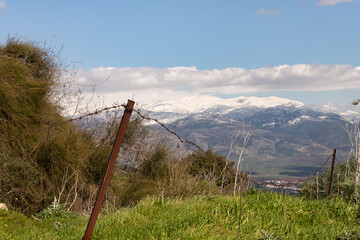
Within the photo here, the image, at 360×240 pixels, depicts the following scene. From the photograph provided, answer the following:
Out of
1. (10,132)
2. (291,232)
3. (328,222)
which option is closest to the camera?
(291,232)

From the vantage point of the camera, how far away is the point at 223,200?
6.16m

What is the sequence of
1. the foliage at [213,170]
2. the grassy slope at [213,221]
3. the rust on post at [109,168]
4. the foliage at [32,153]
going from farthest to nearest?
the foliage at [213,170]
the foliage at [32,153]
the grassy slope at [213,221]
the rust on post at [109,168]

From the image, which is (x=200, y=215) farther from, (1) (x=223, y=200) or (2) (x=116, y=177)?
(2) (x=116, y=177)

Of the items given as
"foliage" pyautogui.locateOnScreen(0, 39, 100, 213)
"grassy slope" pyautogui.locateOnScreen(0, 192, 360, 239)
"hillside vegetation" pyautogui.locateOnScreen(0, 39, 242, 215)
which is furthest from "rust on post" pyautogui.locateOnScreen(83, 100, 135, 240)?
"foliage" pyautogui.locateOnScreen(0, 39, 100, 213)

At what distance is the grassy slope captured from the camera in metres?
4.58

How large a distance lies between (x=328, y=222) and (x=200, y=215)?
225 centimetres

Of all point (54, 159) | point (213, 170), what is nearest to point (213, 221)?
point (213, 170)

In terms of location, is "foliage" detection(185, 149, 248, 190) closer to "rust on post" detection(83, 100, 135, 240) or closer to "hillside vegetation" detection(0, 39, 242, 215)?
"hillside vegetation" detection(0, 39, 242, 215)

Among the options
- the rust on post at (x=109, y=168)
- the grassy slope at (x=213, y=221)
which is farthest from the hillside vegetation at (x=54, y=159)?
the rust on post at (x=109, y=168)

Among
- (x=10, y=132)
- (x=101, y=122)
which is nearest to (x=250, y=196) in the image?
(x=10, y=132)

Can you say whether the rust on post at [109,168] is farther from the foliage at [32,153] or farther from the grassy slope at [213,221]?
the foliage at [32,153]

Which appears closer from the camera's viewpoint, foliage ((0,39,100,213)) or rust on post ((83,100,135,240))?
rust on post ((83,100,135,240))

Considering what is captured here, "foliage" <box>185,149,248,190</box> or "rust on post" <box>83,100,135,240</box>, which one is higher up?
"rust on post" <box>83,100,135,240</box>

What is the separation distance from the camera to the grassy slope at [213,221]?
458 cm
